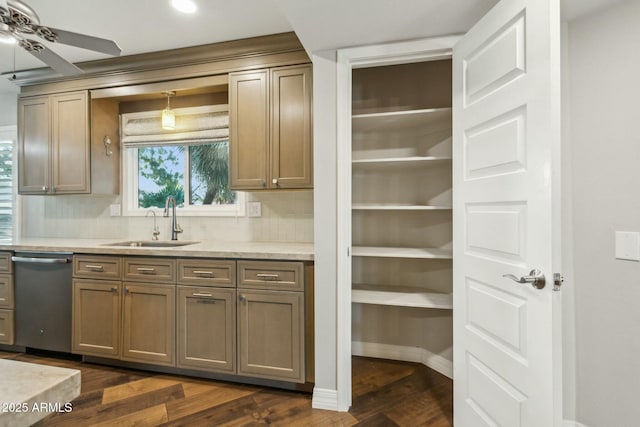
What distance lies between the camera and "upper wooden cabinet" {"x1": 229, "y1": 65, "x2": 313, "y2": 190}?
247 centimetres

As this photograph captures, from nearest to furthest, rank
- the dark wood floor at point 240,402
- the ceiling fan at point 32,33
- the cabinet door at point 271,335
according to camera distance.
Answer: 1. the ceiling fan at point 32,33
2. the dark wood floor at point 240,402
3. the cabinet door at point 271,335

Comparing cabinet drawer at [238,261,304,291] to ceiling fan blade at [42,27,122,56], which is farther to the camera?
cabinet drawer at [238,261,304,291]

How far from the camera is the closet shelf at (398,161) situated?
2205mm

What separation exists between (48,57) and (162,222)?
168cm

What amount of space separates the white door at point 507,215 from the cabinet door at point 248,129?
4.55 ft

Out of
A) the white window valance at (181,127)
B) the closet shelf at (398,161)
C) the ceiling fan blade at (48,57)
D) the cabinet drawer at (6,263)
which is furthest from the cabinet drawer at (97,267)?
the closet shelf at (398,161)

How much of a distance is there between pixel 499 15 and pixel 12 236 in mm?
4801

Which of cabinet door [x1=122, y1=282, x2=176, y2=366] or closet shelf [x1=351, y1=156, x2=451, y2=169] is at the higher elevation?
closet shelf [x1=351, y1=156, x2=451, y2=169]

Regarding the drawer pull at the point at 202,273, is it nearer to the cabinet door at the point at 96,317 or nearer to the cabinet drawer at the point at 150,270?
Answer: the cabinet drawer at the point at 150,270

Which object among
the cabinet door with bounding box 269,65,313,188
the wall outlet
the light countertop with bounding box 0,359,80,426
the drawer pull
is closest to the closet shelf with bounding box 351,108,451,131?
the cabinet door with bounding box 269,65,313,188

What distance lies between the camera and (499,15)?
1.44 meters

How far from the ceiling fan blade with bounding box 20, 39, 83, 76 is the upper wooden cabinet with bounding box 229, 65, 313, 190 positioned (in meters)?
1.03

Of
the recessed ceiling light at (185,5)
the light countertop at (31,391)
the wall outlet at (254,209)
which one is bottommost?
the light countertop at (31,391)

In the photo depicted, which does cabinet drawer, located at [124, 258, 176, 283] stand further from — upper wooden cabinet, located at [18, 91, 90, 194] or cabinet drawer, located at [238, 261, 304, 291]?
upper wooden cabinet, located at [18, 91, 90, 194]
